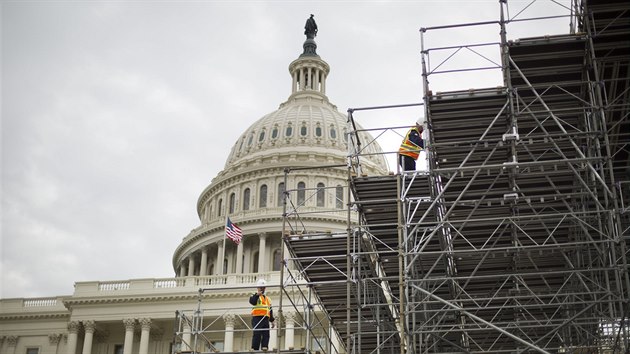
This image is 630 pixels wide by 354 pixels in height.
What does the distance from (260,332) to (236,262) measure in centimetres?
5153

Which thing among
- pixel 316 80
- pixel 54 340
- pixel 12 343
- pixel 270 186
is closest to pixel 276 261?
pixel 270 186

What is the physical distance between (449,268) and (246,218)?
5306 cm

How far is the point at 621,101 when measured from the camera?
2758 centimetres

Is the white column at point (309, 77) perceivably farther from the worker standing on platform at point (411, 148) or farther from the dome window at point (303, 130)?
the worker standing on platform at point (411, 148)

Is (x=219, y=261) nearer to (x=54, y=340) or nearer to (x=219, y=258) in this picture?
(x=219, y=258)

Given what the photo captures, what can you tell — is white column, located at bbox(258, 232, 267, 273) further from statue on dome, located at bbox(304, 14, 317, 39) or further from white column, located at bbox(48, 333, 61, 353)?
statue on dome, located at bbox(304, 14, 317, 39)

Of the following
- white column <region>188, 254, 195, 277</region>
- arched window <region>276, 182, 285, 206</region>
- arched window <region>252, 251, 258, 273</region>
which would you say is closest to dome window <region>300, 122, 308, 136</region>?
arched window <region>276, 182, 285, 206</region>

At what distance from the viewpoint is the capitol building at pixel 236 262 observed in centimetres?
5950

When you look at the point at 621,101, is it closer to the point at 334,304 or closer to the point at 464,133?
the point at 464,133

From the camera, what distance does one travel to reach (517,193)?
2484 cm

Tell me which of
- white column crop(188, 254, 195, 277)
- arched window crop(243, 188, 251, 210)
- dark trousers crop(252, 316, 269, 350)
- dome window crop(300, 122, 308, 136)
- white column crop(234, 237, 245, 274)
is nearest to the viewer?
dark trousers crop(252, 316, 269, 350)

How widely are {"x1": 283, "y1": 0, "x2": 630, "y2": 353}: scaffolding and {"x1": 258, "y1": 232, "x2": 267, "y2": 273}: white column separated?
46573 mm

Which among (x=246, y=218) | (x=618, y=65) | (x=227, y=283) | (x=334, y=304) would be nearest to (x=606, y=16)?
(x=618, y=65)

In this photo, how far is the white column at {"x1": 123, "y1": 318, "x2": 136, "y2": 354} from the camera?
197 feet
